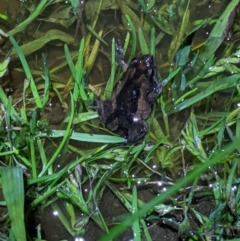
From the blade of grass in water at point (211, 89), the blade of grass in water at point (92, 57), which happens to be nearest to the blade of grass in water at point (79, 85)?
the blade of grass in water at point (92, 57)

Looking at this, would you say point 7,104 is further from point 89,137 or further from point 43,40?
point 43,40

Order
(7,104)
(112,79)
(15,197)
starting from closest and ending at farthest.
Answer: (15,197) → (7,104) → (112,79)

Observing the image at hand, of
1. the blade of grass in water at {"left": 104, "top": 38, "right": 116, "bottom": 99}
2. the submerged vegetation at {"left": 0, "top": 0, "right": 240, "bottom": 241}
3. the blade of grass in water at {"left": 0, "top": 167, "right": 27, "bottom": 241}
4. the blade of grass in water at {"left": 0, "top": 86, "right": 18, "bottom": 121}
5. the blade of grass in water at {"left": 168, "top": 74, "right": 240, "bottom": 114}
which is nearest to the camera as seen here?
the blade of grass in water at {"left": 0, "top": 167, "right": 27, "bottom": 241}

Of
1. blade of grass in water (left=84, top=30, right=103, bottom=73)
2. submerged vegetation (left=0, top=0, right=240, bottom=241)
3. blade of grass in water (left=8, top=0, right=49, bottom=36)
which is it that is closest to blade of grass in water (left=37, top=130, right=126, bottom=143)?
submerged vegetation (left=0, top=0, right=240, bottom=241)

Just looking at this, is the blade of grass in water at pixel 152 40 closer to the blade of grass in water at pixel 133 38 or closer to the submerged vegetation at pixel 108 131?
the submerged vegetation at pixel 108 131

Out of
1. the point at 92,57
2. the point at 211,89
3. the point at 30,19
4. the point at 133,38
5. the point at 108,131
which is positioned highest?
the point at 30,19

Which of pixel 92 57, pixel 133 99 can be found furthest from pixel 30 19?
pixel 133 99

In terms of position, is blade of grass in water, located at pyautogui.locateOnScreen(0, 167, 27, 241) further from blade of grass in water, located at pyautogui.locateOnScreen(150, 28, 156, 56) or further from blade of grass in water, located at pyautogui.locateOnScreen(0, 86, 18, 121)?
blade of grass in water, located at pyautogui.locateOnScreen(150, 28, 156, 56)
